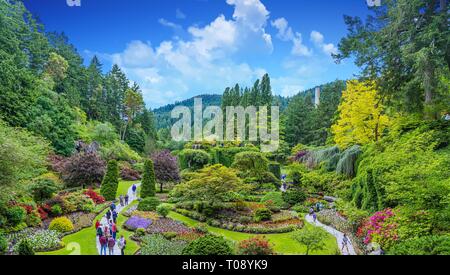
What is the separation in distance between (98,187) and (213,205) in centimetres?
1134

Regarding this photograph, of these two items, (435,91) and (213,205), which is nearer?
(435,91)

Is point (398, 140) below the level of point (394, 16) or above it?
below

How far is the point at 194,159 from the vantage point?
109 ft

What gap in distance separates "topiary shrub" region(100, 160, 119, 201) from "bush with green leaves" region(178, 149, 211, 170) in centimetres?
1044

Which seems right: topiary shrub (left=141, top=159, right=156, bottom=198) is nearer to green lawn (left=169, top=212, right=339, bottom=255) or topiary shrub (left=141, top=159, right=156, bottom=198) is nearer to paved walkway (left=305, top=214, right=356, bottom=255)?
green lawn (left=169, top=212, right=339, bottom=255)

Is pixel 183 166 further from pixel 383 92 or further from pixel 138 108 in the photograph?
pixel 383 92

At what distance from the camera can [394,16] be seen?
15484mm

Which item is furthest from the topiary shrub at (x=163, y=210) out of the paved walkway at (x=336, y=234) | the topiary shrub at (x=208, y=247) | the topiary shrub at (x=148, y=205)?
the topiary shrub at (x=208, y=247)

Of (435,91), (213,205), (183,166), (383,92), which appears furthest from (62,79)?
(435,91)

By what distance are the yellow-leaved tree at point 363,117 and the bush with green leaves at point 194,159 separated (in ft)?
44.8

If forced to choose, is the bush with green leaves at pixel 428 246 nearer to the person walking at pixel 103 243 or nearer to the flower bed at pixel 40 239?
the person walking at pixel 103 243

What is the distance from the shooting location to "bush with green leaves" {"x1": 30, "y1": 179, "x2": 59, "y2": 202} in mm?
18641

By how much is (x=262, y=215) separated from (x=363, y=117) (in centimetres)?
1056

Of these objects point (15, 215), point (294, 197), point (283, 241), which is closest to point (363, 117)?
point (294, 197)
